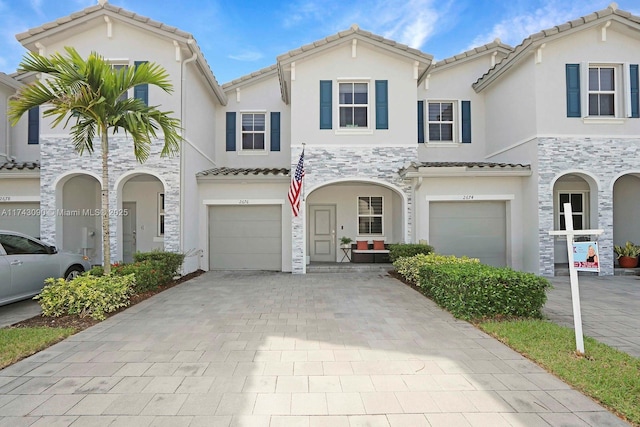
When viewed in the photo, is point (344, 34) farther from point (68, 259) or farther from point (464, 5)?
point (68, 259)

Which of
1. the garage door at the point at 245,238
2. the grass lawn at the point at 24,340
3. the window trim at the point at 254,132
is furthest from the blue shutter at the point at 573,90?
the grass lawn at the point at 24,340

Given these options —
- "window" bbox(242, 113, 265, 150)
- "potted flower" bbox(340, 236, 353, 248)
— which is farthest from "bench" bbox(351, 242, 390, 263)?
"window" bbox(242, 113, 265, 150)

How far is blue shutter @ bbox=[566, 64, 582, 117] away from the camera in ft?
34.5

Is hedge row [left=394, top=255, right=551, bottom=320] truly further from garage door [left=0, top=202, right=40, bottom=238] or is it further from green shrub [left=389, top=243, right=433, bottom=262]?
garage door [left=0, top=202, right=40, bottom=238]

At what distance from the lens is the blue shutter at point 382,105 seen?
11.2 metres

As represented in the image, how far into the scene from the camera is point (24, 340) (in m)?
4.82

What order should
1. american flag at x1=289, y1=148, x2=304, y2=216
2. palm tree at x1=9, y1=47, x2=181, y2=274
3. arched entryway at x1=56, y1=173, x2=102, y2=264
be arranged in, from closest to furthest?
palm tree at x1=9, y1=47, x2=181, y2=274 → american flag at x1=289, y1=148, x2=304, y2=216 → arched entryway at x1=56, y1=173, x2=102, y2=264

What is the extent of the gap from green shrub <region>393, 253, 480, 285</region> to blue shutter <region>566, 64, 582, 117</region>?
5.99 metres

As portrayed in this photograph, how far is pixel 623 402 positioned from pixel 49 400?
537 centimetres

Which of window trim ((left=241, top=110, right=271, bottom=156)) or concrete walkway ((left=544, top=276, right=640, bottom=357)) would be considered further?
window trim ((left=241, top=110, right=271, bottom=156))

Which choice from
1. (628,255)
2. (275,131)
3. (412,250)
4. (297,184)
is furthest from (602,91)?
(275,131)

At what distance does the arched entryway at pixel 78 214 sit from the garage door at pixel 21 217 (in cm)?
97

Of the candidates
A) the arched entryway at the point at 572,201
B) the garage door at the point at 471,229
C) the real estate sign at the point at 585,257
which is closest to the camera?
the real estate sign at the point at 585,257

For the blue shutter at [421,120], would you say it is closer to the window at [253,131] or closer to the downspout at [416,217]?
the downspout at [416,217]
